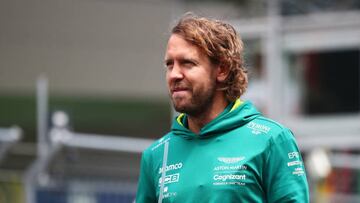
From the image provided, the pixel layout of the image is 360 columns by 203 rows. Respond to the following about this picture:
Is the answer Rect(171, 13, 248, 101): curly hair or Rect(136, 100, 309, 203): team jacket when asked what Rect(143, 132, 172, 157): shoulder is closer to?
Rect(136, 100, 309, 203): team jacket

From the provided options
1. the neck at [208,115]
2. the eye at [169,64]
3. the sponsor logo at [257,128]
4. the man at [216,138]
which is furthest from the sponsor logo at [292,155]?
the eye at [169,64]

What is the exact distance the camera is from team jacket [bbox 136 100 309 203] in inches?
159

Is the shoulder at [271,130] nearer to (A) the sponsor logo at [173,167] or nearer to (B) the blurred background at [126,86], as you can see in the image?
(A) the sponsor logo at [173,167]

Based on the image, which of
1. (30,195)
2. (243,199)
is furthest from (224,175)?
(30,195)

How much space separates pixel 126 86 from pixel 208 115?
66.6ft

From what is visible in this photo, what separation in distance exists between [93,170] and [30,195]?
0.85 metres

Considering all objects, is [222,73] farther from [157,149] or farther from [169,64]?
[157,149]

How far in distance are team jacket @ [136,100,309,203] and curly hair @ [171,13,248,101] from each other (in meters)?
0.09

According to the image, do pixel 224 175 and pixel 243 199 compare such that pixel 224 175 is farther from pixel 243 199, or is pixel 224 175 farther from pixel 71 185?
pixel 71 185

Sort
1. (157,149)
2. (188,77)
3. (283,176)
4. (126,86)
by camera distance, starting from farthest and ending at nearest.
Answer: (126,86) < (157,149) < (188,77) < (283,176)

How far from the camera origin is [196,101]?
4.18m

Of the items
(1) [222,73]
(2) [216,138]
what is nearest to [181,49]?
(1) [222,73]

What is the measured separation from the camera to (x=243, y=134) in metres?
4.17

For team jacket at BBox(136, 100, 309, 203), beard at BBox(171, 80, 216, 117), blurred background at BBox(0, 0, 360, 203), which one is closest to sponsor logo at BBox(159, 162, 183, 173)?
team jacket at BBox(136, 100, 309, 203)
